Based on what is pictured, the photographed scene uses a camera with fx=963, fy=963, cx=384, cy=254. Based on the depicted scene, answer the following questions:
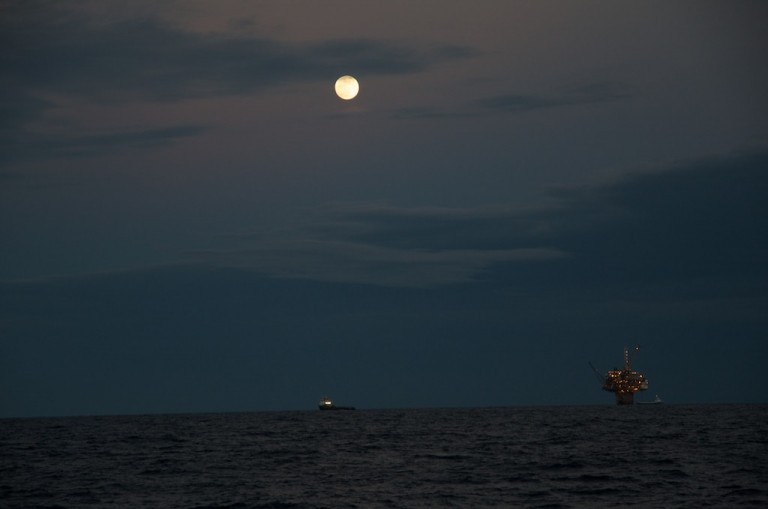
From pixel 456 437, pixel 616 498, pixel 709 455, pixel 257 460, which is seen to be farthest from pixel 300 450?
pixel 616 498

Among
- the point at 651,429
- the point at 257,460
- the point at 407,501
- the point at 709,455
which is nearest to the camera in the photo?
the point at 407,501

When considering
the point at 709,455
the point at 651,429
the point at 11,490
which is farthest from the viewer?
the point at 651,429

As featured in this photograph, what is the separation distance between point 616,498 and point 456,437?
62.7 m

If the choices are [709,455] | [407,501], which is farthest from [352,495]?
[709,455]

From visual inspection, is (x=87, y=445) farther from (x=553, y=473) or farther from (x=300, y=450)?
(x=553, y=473)

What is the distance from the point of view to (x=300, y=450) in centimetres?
9650

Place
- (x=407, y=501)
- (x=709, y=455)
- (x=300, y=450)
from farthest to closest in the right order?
(x=300, y=450) → (x=709, y=455) → (x=407, y=501)

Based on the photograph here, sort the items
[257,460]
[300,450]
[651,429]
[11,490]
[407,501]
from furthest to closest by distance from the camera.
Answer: [651,429]
[300,450]
[257,460]
[11,490]
[407,501]

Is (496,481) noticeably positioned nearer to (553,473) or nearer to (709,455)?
(553,473)

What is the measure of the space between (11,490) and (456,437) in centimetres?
6290

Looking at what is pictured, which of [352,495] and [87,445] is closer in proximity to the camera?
[352,495]

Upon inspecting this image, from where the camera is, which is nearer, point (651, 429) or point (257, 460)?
point (257, 460)

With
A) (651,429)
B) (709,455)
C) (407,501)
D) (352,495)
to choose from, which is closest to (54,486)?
(352,495)

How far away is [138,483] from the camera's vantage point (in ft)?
212
